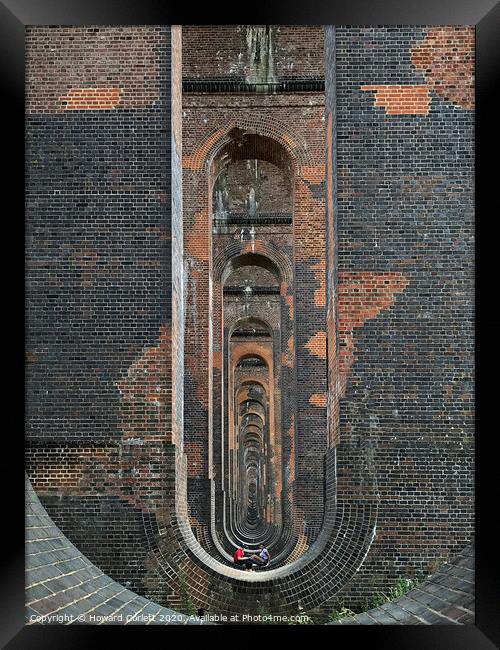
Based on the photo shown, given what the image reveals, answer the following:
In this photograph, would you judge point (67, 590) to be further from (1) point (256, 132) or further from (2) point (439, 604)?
(1) point (256, 132)

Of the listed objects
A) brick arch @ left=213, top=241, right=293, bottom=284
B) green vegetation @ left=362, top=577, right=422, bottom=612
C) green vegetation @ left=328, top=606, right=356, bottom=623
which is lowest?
green vegetation @ left=328, top=606, right=356, bottom=623

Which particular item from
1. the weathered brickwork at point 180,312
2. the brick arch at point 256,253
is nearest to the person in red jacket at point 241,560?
the weathered brickwork at point 180,312

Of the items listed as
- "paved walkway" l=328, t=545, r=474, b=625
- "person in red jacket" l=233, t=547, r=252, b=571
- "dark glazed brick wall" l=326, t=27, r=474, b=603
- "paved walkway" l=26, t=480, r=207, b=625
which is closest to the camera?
"paved walkway" l=328, t=545, r=474, b=625

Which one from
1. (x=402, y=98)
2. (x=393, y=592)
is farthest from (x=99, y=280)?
(x=393, y=592)

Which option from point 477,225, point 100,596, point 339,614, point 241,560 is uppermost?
point 477,225

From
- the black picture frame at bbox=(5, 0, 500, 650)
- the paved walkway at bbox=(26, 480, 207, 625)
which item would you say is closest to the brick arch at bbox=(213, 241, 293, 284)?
the paved walkway at bbox=(26, 480, 207, 625)

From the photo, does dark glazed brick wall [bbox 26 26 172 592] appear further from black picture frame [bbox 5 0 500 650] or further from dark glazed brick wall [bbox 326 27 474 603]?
black picture frame [bbox 5 0 500 650]

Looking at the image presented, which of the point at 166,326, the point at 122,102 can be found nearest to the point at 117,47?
the point at 122,102

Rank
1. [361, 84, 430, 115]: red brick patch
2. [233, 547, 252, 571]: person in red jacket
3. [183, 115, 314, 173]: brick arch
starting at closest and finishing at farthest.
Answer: [361, 84, 430, 115]: red brick patch
[233, 547, 252, 571]: person in red jacket
[183, 115, 314, 173]: brick arch
